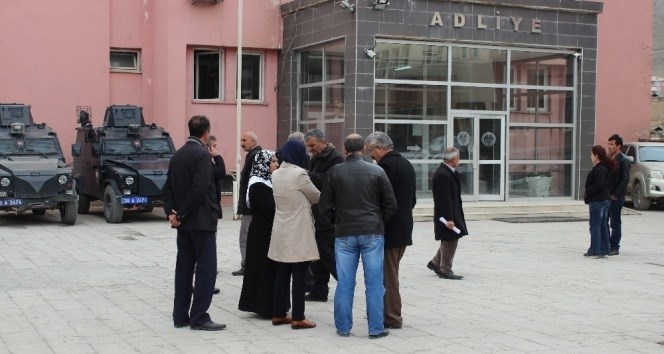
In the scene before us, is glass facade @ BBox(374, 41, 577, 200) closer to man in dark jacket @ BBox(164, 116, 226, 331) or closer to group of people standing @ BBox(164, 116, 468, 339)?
group of people standing @ BBox(164, 116, 468, 339)

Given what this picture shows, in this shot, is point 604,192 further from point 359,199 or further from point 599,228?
point 359,199

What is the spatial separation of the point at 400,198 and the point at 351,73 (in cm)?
1244

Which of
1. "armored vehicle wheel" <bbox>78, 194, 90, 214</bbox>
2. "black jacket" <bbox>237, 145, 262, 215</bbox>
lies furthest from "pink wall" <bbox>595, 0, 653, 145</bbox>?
"black jacket" <bbox>237, 145, 262, 215</bbox>

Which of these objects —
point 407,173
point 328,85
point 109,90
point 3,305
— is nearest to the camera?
point 407,173

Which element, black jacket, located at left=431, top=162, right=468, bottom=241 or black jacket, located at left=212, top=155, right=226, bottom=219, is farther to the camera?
black jacket, located at left=431, top=162, right=468, bottom=241

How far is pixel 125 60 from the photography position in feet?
80.4

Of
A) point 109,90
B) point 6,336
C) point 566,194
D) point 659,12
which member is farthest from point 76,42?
point 659,12

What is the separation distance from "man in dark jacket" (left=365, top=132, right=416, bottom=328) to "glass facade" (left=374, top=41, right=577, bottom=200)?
40.7 ft

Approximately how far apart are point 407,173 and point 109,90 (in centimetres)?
1649

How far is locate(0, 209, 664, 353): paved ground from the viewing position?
8.03 m

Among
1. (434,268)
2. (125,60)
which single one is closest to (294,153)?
(434,268)

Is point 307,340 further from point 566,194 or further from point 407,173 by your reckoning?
point 566,194

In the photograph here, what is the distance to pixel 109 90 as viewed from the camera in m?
23.9

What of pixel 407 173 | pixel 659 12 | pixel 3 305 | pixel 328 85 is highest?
pixel 659 12
